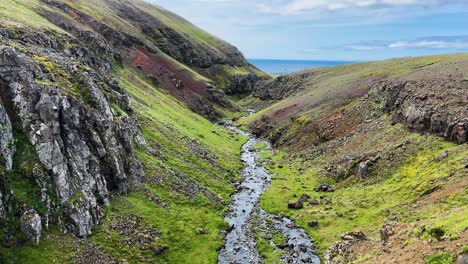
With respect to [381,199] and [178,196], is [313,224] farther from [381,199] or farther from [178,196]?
[178,196]

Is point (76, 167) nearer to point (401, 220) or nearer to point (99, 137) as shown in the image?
point (99, 137)

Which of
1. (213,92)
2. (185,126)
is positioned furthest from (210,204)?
(213,92)

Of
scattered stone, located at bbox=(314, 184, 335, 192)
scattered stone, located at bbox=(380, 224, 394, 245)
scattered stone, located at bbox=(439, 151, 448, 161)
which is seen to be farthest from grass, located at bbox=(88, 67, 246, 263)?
scattered stone, located at bbox=(439, 151, 448, 161)

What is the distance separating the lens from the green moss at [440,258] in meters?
32.9

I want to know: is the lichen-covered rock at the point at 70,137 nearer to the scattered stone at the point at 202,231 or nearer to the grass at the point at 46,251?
the grass at the point at 46,251

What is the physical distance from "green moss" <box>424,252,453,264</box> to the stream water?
59.2ft

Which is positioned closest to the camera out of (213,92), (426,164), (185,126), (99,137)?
(99,137)

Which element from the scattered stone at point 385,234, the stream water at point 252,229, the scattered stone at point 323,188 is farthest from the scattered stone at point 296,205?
the scattered stone at point 385,234

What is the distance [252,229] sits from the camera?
60.0 metres

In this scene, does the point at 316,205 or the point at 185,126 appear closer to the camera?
the point at 316,205

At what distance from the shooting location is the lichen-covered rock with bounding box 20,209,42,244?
4134cm

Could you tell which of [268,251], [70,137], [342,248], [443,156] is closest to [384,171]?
[443,156]

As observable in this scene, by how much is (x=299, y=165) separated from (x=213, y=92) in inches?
3835

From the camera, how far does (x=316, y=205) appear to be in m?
68.7
